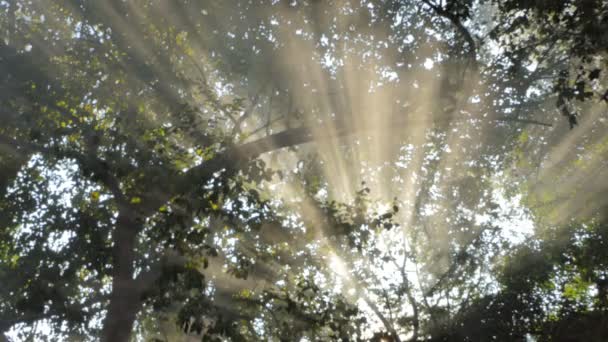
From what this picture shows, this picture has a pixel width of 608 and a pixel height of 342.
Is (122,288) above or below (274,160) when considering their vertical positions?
below

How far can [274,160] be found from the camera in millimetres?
12242

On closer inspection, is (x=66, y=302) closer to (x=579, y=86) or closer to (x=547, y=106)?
(x=579, y=86)

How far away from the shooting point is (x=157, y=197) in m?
7.53

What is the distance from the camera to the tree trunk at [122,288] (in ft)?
27.2

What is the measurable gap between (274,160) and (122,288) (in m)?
5.07

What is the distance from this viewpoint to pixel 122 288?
28.0ft

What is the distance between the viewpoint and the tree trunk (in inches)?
327

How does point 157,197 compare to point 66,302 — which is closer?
point 157,197

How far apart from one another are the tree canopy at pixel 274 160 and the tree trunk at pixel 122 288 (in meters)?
0.04

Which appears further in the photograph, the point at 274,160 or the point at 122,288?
the point at 274,160

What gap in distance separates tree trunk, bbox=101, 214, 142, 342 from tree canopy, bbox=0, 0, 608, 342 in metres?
0.04

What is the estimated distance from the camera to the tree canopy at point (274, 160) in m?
8.45

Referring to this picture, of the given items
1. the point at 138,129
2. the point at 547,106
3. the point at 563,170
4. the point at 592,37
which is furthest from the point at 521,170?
the point at 138,129

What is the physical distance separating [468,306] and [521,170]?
268 inches
